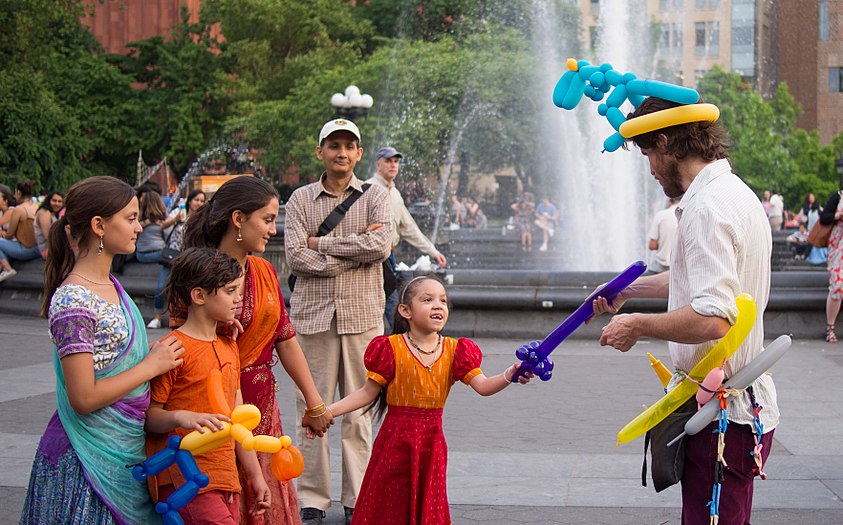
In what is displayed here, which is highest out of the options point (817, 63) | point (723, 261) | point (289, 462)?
point (817, 63)

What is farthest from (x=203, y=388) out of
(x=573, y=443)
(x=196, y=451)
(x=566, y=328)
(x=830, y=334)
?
(x=830, y=334)

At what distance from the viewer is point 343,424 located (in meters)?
5.74

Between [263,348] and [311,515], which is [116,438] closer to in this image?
[263,348]

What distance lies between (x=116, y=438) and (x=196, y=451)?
0.96 feet

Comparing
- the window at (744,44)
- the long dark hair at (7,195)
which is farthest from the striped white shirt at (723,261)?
the window at (744,44)

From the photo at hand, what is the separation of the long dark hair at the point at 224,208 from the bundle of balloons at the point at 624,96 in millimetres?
1210

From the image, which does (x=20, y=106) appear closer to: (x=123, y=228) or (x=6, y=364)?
(x=6, y=364)

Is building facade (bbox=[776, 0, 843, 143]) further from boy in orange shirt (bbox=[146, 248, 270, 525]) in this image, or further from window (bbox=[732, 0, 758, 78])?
boy in orange shirt (bbox=[146, 248, 270, 525])

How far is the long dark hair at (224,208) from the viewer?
14.2 ft

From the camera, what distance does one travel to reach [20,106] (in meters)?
38.4

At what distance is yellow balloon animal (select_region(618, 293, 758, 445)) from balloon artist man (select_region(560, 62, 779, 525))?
0.13 ft

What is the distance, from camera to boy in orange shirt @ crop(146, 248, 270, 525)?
3736mm

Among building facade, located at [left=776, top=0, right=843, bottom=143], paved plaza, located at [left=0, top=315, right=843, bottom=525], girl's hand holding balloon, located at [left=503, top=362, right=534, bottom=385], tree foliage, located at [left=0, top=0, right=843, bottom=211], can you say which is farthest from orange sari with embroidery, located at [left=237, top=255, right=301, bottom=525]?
building facade, located at [left=776, top=0, right=843, bottom=143]

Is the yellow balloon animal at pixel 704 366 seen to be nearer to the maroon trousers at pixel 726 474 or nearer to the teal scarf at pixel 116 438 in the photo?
the maroon trousers at pixel 726 474
